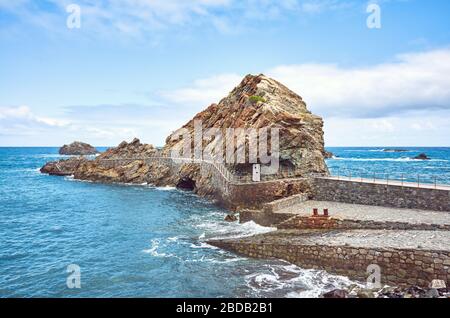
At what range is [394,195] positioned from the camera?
2778 centimetres

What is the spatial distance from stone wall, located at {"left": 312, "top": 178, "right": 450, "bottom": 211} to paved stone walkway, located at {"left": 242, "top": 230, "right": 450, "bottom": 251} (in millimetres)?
5602

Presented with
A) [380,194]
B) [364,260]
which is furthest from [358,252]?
[380,194]

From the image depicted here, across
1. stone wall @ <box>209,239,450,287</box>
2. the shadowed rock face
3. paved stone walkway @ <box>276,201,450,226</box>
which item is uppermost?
the shadowed rock face

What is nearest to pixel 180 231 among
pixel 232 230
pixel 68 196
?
pixel 232 230

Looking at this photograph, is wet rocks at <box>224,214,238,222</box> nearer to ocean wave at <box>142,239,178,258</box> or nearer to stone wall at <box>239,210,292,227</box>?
stone wall at <box>239,210,292,227</box>

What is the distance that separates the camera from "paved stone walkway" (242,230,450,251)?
1880cm

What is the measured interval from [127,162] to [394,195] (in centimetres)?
5469

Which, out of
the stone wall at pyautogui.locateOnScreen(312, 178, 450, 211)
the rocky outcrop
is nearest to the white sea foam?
the stone wall at pyautogui.locateOnScreen(312, 178, 450, 211)

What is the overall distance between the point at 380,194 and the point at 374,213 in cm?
361

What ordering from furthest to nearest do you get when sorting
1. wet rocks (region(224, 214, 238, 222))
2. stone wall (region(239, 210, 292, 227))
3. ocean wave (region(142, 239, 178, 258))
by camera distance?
1. wet rocks (region(224, 214, 238, 222))
2. stone wall (region(239, 210, 292, 227))
3. ocean wave (region(142, 239, 178, 258))

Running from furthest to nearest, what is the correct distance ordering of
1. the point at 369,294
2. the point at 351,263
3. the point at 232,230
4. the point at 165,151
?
1. the point at 165,151
2. the point at 232,230
3. the point at 351,263
4. the point at 369,294

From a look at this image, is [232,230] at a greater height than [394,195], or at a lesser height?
lesser

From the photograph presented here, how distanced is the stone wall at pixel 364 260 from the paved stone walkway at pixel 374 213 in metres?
4.98

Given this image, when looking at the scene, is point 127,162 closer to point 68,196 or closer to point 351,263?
point 68,196
